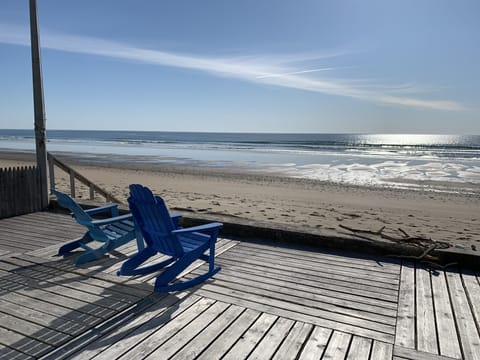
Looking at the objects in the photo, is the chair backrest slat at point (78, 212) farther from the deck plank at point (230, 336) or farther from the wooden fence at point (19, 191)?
the wooden fence at point (19, 191)

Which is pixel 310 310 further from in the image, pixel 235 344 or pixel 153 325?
pixel 153 325

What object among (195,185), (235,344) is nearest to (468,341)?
(235,344)

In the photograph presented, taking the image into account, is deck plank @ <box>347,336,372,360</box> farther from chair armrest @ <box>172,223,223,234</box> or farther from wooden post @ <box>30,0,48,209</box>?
wooden post @ <box>30,0,48,209</box>

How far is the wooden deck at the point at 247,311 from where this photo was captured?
2.28m

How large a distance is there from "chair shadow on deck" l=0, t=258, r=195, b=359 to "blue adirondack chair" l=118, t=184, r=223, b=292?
0.15 m

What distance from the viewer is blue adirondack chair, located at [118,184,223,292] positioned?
298 cm

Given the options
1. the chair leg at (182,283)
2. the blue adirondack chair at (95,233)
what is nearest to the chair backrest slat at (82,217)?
the blue adirondack chair at (95,233)

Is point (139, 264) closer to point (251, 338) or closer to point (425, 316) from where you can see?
point (251, 338)

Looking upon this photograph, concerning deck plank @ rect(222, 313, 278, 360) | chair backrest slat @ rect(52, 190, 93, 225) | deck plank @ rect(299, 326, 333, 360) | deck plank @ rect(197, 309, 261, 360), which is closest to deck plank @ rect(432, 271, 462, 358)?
deck plank @ rect(299, 326, 333, 360)

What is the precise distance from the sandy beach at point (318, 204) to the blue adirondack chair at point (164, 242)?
1.68 metres

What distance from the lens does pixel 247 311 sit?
274 centimetres

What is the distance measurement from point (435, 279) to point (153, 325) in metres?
2.59

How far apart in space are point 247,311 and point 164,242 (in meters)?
0.92

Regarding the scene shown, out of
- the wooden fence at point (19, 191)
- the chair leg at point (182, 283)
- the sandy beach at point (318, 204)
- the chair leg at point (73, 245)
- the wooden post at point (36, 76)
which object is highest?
the wooden post at point (36, 76)
